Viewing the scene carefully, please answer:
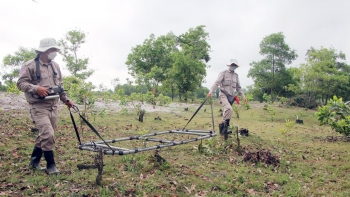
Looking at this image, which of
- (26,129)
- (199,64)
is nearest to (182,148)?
(26,129)

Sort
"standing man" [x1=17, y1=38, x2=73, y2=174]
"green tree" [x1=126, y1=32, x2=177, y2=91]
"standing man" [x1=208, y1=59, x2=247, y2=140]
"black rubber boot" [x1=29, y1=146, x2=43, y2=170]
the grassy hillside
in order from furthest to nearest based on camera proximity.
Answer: "green tree" [x1=126, y1=32, x2=177, y2=91] → "standing man" [x1=208, y1=59, x2=247, y2=140] → "black rubber boot" [x1=29, y1=146, x2=43, y2=170] → "standing man" [x1=17, y1=38, x2=73, y2=174] → the grassy hillside

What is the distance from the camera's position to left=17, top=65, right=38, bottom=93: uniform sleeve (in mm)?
4864

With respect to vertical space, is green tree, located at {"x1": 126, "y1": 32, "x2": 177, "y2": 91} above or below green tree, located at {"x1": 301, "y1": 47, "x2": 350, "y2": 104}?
above

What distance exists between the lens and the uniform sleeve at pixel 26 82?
4.86 m

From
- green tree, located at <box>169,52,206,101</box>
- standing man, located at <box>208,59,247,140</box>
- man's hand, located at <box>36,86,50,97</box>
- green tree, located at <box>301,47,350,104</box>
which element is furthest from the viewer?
green tree, located at <box>169,52,206,101</box>

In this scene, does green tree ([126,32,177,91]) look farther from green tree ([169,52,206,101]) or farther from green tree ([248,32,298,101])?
green tree ([248,32,298,101])

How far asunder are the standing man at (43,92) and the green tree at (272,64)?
35446mm

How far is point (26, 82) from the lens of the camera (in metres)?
4.96

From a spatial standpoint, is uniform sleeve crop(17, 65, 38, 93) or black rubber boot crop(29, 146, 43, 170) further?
black rubber boot crop(29, 146, 43, 170)

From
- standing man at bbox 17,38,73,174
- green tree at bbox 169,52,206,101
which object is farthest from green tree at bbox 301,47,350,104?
standing man at bbox 17,38,73,174

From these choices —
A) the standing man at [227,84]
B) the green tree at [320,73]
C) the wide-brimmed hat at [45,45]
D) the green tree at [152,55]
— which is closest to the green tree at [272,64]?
the green tree at [320,73]

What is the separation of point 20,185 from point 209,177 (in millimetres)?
3175

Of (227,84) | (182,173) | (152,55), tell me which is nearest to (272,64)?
(152,55)

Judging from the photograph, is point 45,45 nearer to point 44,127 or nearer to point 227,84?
point 44,127
